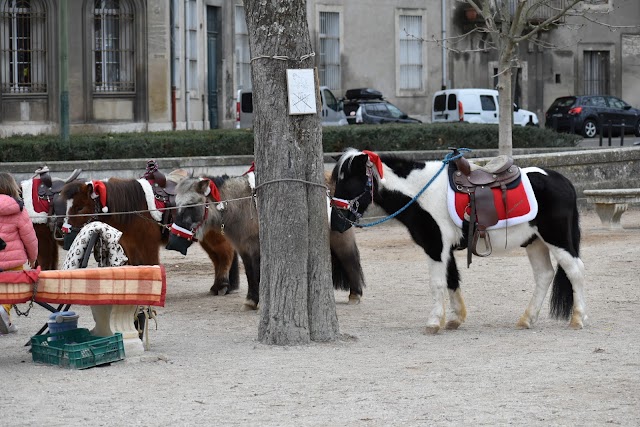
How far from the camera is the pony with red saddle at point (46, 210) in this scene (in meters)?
13.1

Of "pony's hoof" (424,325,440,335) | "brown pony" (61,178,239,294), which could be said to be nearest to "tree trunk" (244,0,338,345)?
"pony's hoof" (424,325,440,335)

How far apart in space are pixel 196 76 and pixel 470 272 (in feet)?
71.0

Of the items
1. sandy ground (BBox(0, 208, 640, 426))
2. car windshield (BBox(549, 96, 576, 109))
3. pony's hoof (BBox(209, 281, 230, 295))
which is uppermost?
car windshield (BBox(549, 96, 576, 109))

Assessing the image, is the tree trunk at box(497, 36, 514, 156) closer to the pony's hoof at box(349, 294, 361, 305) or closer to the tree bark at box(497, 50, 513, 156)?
A: the tree bark at box(497, 50, 513, 156)

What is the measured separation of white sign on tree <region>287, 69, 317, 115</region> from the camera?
1033 cm

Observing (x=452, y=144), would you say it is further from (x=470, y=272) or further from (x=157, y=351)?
(x=157, y=351)

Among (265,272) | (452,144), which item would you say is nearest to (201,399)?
(265,272)

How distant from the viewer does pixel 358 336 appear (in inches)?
425

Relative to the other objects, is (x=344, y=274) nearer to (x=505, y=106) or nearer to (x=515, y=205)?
(x=515, y=205)

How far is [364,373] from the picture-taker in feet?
29.6

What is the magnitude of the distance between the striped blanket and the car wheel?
3353 centimetres

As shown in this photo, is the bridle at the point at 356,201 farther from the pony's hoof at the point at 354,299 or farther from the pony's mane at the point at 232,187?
the pony's hoof at the point at 354,299

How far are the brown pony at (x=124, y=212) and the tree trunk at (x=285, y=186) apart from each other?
8.50 feet

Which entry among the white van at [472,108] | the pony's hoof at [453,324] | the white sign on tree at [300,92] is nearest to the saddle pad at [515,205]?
the pony's hoof at [453,324]
